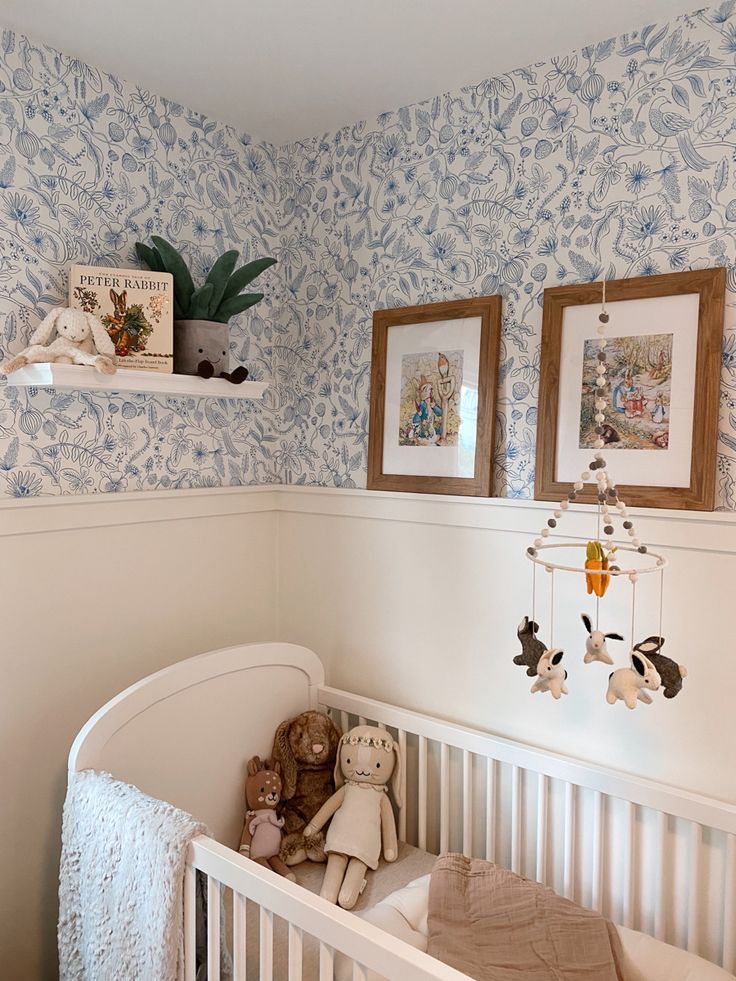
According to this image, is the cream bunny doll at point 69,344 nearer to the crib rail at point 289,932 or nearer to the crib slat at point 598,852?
the crib rail at point 289,932

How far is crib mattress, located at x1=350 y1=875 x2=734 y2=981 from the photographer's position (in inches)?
60.6

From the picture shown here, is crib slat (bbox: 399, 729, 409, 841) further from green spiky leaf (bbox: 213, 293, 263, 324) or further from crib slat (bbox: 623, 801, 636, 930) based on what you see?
green spiky leaf (bbox: 213, 293, 263, 324)

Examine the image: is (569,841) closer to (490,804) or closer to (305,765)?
(490,804)

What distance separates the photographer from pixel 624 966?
159cm

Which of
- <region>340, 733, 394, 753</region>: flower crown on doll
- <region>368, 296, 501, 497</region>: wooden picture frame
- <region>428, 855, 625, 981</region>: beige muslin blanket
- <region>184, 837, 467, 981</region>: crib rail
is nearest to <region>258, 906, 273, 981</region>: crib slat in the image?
<region>184, 837, 467, 981</region>: crib rail

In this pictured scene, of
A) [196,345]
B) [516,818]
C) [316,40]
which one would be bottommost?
[516,818]

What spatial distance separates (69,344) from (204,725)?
1.02 metres

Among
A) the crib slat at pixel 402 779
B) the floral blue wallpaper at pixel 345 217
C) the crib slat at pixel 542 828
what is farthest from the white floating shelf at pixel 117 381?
the crib slat at pixel 542 828

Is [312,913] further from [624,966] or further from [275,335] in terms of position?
[275,335]

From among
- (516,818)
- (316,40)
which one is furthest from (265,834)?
(316,40)

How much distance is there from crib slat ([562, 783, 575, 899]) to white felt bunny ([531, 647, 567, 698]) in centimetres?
41

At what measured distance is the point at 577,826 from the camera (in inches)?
74.4

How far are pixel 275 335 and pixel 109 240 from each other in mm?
647

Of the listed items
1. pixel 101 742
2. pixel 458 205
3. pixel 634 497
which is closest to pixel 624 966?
pixel 634 497
